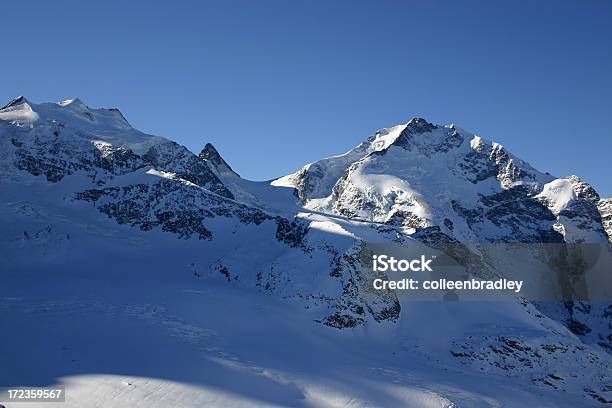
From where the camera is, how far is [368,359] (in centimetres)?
4509

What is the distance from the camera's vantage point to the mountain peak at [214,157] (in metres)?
135

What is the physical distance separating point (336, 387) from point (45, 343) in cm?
1992

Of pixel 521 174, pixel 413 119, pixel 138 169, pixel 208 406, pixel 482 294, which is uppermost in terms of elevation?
pixel 413 119

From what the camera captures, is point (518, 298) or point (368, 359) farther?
point (518, 298)

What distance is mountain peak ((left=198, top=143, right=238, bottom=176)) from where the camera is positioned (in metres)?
135

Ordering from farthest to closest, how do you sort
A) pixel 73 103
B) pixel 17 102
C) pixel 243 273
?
Answer: pixel 73 103 → pixel 17 102 → pixel 243 273

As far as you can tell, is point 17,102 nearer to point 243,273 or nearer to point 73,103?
point 73,103

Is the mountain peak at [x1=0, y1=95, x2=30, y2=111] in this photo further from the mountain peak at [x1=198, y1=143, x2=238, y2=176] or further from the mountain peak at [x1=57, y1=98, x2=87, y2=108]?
the mountain peak at [x1=198, y1=143, x2=238, y2=176]

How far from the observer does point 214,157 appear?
13638 cm

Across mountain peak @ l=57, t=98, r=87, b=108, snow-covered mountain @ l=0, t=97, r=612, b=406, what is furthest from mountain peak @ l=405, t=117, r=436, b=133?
mountain peak @ l=57, t=98, r=87, b=108

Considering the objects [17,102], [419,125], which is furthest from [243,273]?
[419,125]

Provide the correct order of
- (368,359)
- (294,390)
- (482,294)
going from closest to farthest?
(294,390)
(368,359)
(482,294)

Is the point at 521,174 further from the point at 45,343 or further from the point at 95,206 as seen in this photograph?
the point at 45,343

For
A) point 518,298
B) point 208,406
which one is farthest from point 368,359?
point 518,298
